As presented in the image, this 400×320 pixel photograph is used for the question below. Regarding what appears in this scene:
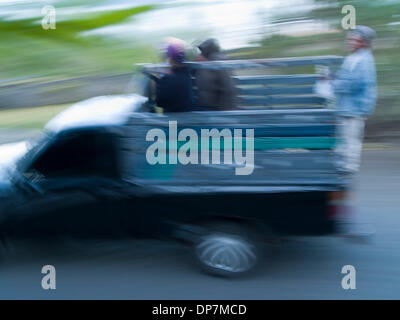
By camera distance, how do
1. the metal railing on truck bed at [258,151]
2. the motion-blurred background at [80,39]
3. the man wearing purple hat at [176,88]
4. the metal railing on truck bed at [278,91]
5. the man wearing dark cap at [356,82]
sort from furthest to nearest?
the man wearing dark cap at [356,82], the metal railing on truck bed at [278,91], the man wearing purple hat at [176,88], the metal railing on truck bed at [258,151], the motion-blurred background at [80,39]

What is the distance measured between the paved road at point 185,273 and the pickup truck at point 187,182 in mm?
202

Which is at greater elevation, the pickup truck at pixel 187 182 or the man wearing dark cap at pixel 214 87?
the man wearing dark cap at pixel 214 87

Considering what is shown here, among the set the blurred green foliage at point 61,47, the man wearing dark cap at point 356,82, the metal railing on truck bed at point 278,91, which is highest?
the man wearing dark cap at point 356,82

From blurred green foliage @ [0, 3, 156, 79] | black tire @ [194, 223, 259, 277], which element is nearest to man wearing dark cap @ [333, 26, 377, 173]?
black tire @ [194, 223, 259, 277]

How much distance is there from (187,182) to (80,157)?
2.74 ft

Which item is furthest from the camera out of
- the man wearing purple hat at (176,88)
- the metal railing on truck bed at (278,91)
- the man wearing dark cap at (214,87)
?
the metal railing on truck bed at (278,91)

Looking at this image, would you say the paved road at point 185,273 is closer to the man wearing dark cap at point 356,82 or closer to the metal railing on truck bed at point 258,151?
the metal railing on truck bed at point 258,151

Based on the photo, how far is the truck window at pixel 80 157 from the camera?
3.78 meters

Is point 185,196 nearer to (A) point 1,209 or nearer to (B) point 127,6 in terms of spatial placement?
(A) point 1,209

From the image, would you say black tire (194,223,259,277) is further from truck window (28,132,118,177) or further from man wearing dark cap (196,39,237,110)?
man wearing dark cap (196,39,237,110)

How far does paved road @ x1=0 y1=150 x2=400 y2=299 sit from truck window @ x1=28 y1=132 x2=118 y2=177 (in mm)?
583

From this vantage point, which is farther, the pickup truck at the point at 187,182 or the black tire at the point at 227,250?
the black tire at the point at 227,250

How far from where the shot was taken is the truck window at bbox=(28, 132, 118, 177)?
3779 millimetres

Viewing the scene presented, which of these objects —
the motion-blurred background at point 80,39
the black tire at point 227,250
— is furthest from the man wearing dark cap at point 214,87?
the motion-blurred background at point 80,39
